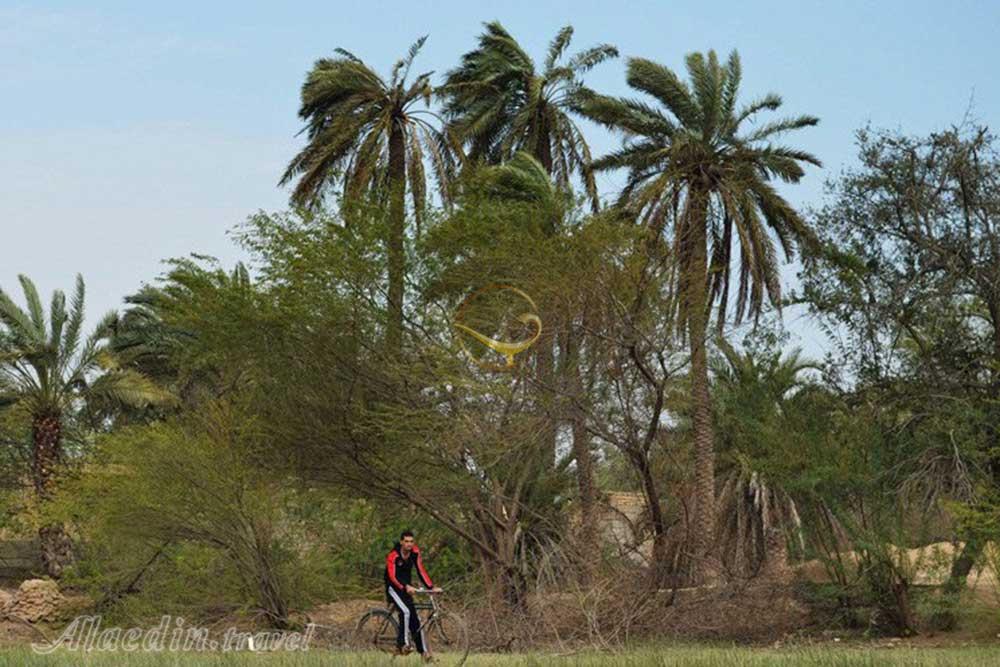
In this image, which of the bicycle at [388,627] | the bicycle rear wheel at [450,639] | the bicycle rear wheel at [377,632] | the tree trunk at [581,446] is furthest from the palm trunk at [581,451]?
the bicycle rear wheel at [377,632]

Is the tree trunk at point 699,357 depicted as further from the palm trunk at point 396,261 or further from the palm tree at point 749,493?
the palm trunk at point 396,261

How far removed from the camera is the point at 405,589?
20.2 meters

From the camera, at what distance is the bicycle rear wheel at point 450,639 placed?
64.9ft

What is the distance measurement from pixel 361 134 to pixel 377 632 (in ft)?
84.9

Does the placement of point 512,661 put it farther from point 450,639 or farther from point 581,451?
point 581,451

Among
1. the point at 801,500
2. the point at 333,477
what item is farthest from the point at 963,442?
the point at 333,477

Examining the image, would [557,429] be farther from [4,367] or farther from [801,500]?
[4,367]

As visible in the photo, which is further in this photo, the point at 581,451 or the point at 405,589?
the point at 581,451

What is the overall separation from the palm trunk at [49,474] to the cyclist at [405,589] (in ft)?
108

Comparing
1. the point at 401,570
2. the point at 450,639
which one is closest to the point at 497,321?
the point at 450,639

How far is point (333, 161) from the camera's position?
45688 millimetres

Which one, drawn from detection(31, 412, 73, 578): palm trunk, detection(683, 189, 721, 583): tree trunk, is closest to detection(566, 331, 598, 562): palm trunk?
detection(683, 189, 721, 583): tree trunk

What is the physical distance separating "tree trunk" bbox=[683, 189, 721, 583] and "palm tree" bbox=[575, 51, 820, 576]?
0.14 feet

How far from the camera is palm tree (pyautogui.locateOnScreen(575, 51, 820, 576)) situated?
135 feet
